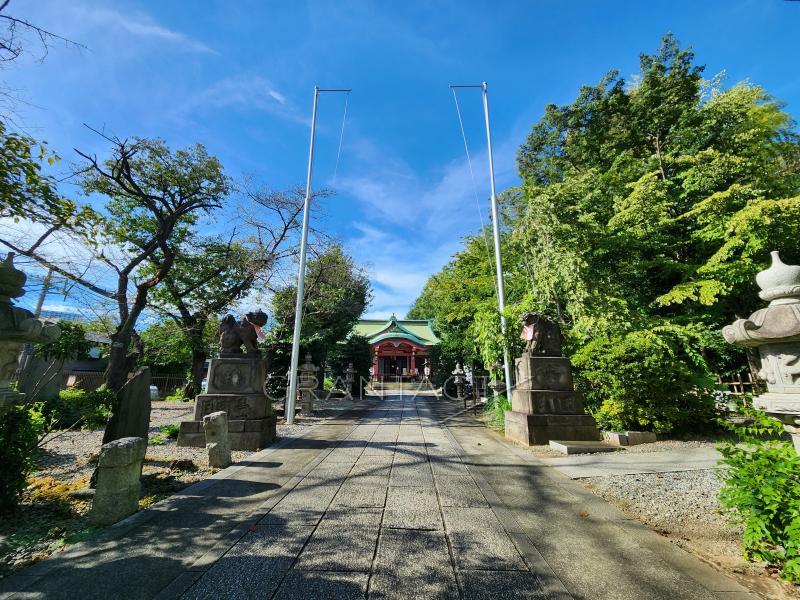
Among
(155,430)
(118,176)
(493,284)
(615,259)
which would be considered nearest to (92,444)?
(155,430)

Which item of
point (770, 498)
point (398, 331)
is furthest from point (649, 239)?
point (398, 331)

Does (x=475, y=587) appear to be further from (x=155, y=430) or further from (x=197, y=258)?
(x=197, y=258)

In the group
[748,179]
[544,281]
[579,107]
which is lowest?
[544,281]

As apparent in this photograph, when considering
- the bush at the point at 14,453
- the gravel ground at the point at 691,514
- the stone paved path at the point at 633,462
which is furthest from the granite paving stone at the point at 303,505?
the stone paved path at the point at 633,462

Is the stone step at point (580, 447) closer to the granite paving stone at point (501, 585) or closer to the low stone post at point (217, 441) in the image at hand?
the granite paving stone at point (501, 585)

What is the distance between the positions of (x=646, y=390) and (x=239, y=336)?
26.6ft

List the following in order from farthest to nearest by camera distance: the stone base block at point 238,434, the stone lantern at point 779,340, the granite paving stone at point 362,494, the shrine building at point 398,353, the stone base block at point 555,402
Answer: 1. the shrine building at point 398,353
2. the stone base block at point 555,402
3. the stone base block at point 238,434
4. the granite paving stone at point 362,494
5. the stone lantern at point 779,340

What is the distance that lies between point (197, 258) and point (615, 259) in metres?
16.1

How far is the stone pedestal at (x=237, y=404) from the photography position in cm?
621

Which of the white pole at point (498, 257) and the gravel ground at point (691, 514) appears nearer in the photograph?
the gravel ground at point (691, 514)

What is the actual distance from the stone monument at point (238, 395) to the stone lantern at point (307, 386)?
5.26 metres

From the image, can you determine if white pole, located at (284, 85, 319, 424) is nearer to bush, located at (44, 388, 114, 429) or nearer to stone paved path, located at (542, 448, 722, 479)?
bush, located at (44, 388, 114, 429)

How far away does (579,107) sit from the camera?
54.8 feet

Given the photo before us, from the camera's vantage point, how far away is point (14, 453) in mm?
3164
